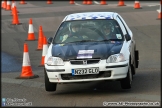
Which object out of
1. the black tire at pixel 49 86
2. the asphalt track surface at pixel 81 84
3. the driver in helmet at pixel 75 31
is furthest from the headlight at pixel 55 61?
the driver in helmet at pixel 75 31

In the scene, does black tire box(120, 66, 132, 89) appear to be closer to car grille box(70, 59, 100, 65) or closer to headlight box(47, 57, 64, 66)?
car grille box(70, 59, 100, 65)

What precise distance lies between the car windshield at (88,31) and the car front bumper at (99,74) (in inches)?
41.5

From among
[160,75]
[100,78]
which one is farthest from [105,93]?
[160,75]

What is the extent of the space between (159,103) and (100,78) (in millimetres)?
1359

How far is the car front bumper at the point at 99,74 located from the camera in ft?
32.5

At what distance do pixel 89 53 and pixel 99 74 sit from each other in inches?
17.7

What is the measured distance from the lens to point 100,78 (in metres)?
9.95

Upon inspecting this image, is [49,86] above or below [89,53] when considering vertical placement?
below

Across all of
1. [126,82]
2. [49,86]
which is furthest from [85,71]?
[49,86]

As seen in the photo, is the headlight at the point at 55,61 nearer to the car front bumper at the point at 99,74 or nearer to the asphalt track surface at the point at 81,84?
the car front bumper at the point at 99,74

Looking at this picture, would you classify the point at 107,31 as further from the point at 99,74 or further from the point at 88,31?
the point at 99,74

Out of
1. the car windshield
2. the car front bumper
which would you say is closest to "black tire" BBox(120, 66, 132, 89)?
the car front bumper

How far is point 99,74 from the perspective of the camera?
9.96 meters

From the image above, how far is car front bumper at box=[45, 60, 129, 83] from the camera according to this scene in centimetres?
991
